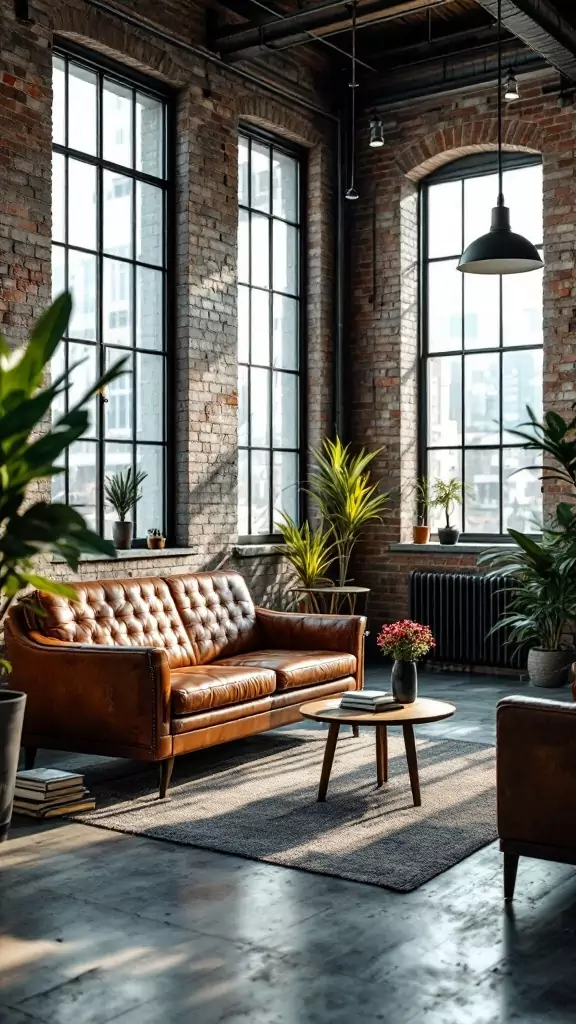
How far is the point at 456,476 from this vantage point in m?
9.15

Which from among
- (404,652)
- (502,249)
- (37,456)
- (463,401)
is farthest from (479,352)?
(37,456)

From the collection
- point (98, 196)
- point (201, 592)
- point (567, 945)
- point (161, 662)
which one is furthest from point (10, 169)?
point (567, 945)

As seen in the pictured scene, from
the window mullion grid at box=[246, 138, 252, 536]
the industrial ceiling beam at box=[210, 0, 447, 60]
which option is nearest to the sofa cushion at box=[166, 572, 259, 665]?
the window mullion grid at box=[246, 138, 252, 536]

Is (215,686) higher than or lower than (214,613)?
lower

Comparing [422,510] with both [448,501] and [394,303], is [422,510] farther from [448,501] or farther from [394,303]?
[394,303]

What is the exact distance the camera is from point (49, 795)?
4.69 metres

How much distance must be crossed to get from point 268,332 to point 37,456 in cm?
588

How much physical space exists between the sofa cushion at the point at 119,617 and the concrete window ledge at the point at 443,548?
318cm

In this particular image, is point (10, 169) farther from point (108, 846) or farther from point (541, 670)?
point (541, 670)

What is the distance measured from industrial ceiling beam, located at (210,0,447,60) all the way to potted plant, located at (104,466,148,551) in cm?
313

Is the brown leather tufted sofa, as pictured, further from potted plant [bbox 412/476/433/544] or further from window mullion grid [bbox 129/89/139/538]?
potted plant [bbox 412/476/433/544]

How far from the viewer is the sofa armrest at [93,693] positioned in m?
4.98

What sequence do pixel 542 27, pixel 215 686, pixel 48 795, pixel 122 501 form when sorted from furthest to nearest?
1. pixel 122 501
2. pixel 542 27
3. pixel 215 686
4. pixel 48 795

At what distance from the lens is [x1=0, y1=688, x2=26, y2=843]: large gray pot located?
4.28m
